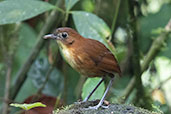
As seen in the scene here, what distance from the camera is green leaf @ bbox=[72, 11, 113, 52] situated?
2.42 m

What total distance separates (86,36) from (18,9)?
1.54 ft

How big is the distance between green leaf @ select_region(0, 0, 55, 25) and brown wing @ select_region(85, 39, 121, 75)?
450mm

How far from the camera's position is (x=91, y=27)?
2.42 meters

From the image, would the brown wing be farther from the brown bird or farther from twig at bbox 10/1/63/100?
twig at bbox 10/1/63/100

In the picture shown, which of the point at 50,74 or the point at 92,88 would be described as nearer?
the point at 92,88

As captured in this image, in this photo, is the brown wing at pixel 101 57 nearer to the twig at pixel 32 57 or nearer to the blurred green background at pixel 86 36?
the blurred green background at pixel 86 36

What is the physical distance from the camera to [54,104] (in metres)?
2.86

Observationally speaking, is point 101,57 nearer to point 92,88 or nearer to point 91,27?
point 92,88

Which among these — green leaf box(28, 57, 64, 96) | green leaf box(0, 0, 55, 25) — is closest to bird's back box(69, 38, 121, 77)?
green leaf box(0, 0, 55, 25)

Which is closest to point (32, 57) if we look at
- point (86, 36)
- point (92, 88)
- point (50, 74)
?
point (50, 74)

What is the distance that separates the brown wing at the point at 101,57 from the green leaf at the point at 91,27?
0.26m

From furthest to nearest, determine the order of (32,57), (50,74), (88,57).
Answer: (50,74)
(32,57)
(88,57)

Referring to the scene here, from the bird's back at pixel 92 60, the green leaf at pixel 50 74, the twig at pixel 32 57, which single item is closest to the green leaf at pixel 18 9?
the bird's back at pixel 92 60

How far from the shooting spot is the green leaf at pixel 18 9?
7.36ft
